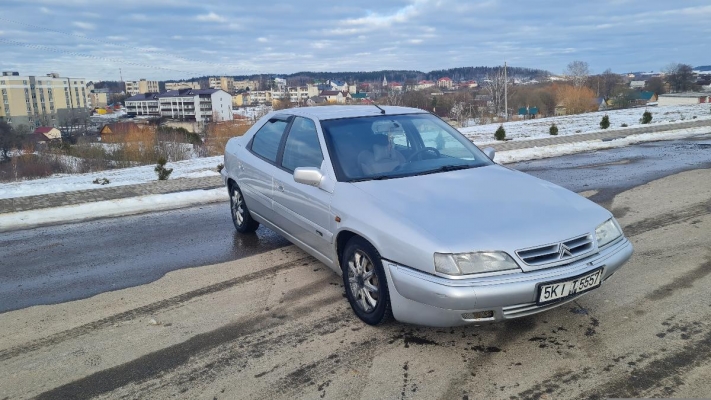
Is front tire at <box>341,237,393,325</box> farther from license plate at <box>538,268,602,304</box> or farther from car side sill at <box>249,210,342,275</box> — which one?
license plate at <box>538,268,602,304</box>

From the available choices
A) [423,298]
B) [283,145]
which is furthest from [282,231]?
[423,298]

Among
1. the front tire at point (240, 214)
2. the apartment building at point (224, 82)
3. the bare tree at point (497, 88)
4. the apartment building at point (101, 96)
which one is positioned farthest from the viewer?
the apartment building at point (224, 82)

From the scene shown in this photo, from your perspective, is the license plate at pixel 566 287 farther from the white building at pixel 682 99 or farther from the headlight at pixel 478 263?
the white building at pixel 682 99

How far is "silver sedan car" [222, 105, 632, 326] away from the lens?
3.17 meters

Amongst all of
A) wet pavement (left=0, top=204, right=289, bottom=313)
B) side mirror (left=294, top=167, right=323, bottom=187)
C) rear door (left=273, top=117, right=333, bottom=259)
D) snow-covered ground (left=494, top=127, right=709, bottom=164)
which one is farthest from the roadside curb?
snow-covered ground (left=494, top=127, right=709, bottom=164)

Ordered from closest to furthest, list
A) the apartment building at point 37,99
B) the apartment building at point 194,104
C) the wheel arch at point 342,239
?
1. the wheel arch at point 342,239
2. the apartment building at point 37,99
3. the apartment building at point 194,104

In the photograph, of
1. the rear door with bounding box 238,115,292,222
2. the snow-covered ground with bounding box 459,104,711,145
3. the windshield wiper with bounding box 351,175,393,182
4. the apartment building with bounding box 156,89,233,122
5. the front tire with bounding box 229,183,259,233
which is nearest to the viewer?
the windshield wiper with bounding box 351,175,393,182

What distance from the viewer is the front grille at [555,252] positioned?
3.19 meters

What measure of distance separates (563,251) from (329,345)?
1647 millimetres

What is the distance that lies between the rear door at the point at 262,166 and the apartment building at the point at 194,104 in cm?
7204

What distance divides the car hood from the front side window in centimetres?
74

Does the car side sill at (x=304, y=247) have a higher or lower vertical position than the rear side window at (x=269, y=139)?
lower

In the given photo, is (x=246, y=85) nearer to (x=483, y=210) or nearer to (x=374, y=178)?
(x=374, y=178)

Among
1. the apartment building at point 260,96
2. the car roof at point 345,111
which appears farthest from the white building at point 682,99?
the car roof at point 345,111
